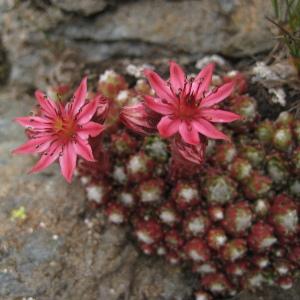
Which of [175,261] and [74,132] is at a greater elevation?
[74,132]

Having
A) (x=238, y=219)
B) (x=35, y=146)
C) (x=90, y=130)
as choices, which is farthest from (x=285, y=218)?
(x=35, y=146)

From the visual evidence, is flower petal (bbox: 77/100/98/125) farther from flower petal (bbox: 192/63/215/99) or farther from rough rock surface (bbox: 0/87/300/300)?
rough rock surface (bbox: 0/87/300/300)

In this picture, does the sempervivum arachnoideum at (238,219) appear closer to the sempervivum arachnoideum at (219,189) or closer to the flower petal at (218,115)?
the sempervivum arachnoideum at (219,189)

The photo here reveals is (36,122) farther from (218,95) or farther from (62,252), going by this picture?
(218,95)

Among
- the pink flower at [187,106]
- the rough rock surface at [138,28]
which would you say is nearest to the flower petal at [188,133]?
the pink flower at [187,106]

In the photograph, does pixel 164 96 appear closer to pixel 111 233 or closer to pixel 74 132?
pixel 74 132

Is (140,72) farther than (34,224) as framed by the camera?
Yes

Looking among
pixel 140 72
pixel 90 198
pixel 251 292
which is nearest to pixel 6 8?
pixel 140 72
